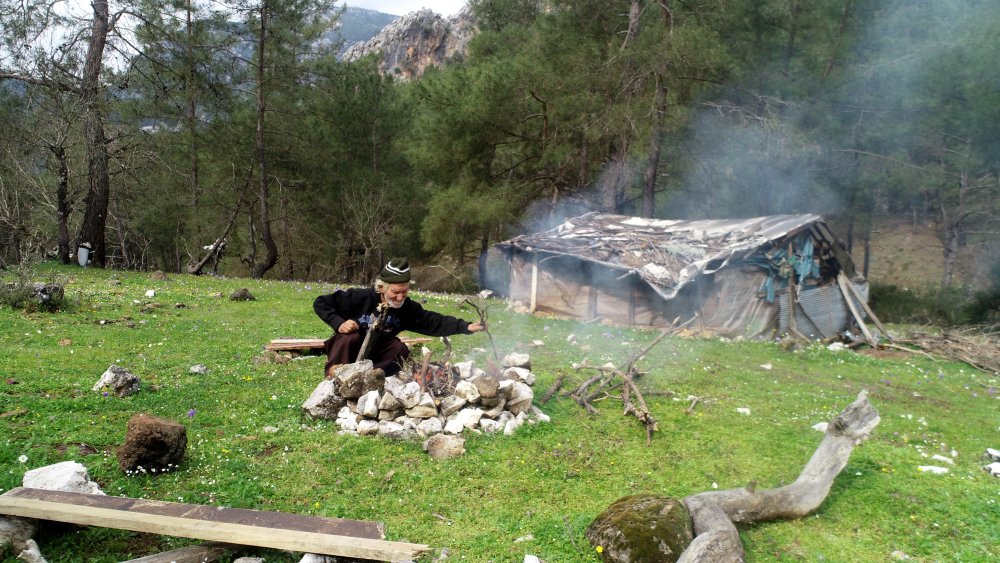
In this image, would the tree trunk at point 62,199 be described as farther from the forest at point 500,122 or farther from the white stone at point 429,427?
the white stone at point 429,427

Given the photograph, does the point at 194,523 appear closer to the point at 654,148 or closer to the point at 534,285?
the point at 534,285

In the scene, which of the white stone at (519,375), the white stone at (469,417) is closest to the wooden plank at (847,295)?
the white stone at (519,375)

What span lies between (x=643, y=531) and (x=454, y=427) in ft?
7.93

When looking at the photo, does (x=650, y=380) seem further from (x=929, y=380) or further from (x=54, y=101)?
(x=54, y=101)

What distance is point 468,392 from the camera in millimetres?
6266

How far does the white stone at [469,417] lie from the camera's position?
6090 mm

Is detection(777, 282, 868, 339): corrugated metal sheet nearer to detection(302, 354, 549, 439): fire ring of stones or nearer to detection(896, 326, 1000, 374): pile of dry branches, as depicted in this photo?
detection(896, 326, 1000, 374): pile of dry branches

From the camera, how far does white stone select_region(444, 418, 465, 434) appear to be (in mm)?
5895

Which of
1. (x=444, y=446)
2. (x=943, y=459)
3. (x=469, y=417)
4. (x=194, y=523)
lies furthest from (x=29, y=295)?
(x=943, y=459)

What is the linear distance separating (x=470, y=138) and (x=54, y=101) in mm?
12255

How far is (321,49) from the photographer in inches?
984

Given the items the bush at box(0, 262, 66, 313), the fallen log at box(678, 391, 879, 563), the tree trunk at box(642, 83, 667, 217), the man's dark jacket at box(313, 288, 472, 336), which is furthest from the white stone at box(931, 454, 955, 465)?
the tree trunk at box(642, 83, 667, 217)

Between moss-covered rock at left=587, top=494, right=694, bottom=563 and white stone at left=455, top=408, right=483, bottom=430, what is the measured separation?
205cm

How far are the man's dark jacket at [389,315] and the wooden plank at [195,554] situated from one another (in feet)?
10.6
